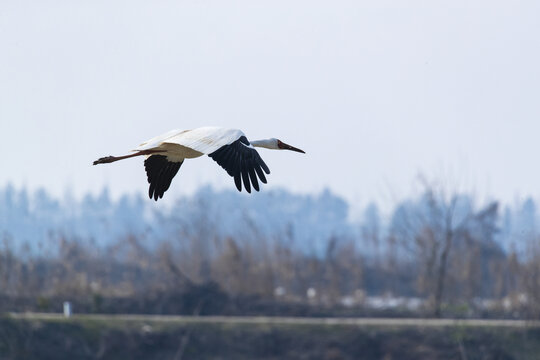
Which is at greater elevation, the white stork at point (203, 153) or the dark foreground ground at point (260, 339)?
the white stork at point (203, 153)

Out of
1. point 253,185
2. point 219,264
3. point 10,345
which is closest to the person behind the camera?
point 253,185

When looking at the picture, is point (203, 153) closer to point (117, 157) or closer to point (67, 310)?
point (117, 157)

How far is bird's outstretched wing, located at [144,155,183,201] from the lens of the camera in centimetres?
1283

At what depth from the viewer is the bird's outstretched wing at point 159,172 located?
505 inches

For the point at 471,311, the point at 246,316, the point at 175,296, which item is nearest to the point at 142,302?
the point at 175,296

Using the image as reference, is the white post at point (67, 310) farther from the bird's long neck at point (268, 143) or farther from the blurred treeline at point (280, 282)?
the bird's long neck at point (268, 143)

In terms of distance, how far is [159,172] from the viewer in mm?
12852

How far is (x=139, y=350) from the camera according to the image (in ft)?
82.2

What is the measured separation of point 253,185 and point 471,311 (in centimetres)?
1889

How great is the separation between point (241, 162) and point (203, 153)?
0.50m

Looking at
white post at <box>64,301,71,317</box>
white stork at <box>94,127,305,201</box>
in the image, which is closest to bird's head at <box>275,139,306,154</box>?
white stork at <box>94,127,305,201</box>

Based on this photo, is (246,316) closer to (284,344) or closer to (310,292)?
(284,344)

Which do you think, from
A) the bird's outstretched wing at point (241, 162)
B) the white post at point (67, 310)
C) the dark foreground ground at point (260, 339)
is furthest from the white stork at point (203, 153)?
the white post at point (67, 310)

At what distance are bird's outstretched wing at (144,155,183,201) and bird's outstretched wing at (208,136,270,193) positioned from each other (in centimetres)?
164
